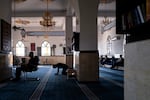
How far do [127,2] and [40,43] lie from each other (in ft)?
77.4

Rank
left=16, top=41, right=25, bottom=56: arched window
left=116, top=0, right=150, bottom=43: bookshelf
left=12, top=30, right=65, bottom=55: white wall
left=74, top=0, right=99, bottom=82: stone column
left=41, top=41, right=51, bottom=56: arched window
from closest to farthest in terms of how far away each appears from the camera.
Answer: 1. left=116, top=0, right=150, bottom=43: bookshelf
2. left=74, top=0, right=99, bottom=82: stone column
3. left=16, top=41, right=25, bottom=56: arched window
4. left=12, top=30, right=65, bottom=55: white wall
5. left=41, top=41, right=51, bottom=56: arched window

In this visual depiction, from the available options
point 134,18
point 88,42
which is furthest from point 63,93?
point 134,18

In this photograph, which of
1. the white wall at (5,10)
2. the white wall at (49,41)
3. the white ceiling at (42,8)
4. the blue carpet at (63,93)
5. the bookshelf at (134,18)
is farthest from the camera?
the white wall at (49,41)

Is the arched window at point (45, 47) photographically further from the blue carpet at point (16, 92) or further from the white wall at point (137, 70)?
the white wall at point (137, 70)

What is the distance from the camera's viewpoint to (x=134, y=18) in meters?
3.10

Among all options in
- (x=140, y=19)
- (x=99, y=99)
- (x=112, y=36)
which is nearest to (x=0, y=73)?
(x=99, y=99)

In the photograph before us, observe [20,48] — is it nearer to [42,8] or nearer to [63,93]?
[42,8]

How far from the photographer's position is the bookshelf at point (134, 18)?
2.81m

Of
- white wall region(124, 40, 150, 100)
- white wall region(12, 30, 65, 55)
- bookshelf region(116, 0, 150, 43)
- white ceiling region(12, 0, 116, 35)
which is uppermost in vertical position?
white ceiling region(12, 0, 116, 35)

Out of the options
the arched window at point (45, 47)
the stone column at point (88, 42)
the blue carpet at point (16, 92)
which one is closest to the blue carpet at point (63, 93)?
the blue carpet at point (16, 92)

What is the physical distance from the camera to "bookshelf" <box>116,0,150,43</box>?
2.81 metres

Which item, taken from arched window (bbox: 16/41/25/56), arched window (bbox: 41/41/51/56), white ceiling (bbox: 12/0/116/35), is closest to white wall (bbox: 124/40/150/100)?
white ceiling (bbox: 12/0/116/35)

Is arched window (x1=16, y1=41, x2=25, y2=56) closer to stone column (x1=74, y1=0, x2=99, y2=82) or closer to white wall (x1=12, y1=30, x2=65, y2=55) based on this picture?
white wall (x1=12, y1=30, x2=65, y2=55)

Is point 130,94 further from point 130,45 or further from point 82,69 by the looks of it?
point 82,69
